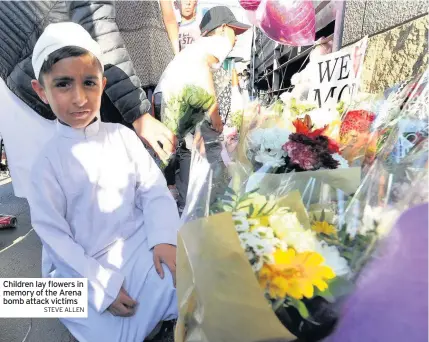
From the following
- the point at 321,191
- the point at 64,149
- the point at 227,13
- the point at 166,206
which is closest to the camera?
the point at 321,191

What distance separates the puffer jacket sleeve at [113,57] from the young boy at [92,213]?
14 cm

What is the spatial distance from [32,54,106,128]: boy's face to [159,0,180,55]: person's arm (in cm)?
68

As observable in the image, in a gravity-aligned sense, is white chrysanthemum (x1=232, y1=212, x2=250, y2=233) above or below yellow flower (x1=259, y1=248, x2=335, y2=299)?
above

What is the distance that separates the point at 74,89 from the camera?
4.74ft

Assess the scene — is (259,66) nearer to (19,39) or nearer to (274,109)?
(274,109)

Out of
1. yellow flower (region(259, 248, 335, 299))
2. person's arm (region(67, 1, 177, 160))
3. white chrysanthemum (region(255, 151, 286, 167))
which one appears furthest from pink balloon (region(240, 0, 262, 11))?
yellow flower (region(259, 248, 335, 299))

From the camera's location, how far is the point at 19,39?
5.17 feet

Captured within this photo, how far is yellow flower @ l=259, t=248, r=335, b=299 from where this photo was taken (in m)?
0.63

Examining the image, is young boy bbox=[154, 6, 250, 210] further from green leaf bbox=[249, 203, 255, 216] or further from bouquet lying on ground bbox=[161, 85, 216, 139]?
green leaf bbox=[249, 203, 255, 216]

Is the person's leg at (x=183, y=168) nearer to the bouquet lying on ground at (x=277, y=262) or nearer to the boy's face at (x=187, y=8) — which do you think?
the boy's face at (x=187, y=8)

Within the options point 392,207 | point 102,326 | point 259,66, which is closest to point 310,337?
point 392,207

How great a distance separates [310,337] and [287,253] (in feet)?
0.48

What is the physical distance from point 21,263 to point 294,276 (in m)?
2.12

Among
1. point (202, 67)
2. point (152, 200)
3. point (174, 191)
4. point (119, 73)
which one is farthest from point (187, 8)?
point (152, 200)
